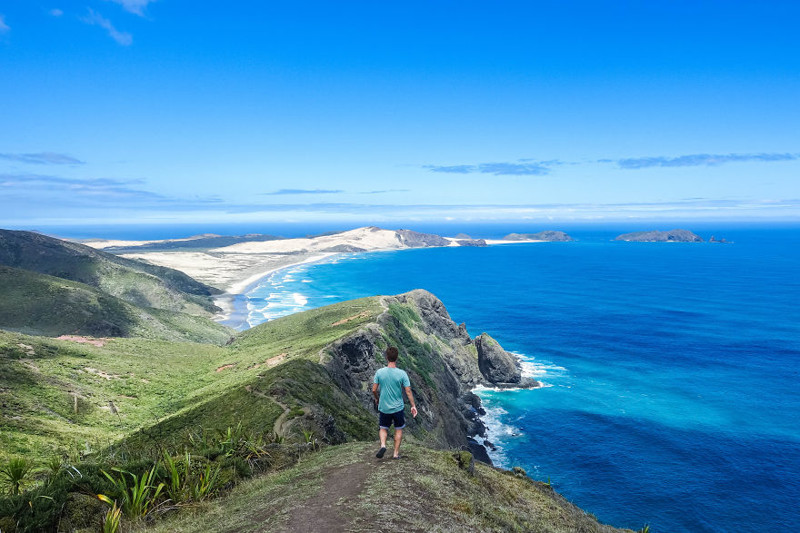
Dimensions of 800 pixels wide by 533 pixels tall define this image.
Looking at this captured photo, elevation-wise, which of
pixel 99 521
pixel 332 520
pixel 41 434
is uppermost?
pixel 332 520

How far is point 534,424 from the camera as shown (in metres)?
67.5

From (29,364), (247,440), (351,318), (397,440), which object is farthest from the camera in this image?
(351,318)

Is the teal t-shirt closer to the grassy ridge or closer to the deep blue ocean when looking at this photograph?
the grassy ridge

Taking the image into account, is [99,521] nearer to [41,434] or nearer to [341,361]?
[41,434]

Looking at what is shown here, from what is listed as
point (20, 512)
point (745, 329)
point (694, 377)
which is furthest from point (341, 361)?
point (745, 329)

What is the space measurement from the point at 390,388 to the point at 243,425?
57.6 feet

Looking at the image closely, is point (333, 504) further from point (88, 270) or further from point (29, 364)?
point (88, 270)

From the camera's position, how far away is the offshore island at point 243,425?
12.8 meters

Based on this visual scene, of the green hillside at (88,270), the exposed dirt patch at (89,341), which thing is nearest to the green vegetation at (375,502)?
the exposed dirt patch at (89,341)

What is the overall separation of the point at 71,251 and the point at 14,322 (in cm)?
7953

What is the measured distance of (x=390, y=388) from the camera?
1471cm

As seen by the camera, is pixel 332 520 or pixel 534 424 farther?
pixel 534 424

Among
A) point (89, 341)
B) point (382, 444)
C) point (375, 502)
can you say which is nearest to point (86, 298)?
point (89, 341)

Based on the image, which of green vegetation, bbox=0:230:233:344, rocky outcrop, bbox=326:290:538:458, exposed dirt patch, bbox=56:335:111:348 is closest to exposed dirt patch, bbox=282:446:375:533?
rocky outcrop, bbox=326:290:538:458
